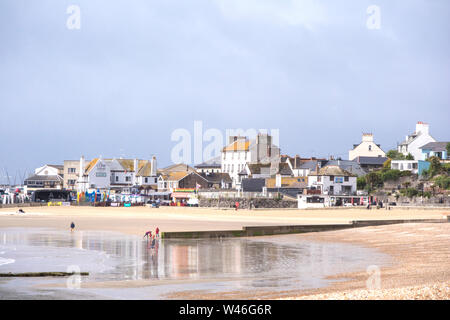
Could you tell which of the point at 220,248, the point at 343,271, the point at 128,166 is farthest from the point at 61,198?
the point at 343,271

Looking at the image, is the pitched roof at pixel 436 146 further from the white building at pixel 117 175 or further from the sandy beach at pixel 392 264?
the sandy beach at pixel 392 264

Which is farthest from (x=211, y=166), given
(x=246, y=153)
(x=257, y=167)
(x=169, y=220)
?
(x=169, y=220)

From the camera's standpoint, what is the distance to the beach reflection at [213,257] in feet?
73.6

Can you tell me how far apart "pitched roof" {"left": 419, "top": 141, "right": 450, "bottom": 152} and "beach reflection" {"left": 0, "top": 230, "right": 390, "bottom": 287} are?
68.6 metres

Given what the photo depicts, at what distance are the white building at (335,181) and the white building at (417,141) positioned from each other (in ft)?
60.5

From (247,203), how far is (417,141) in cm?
3316


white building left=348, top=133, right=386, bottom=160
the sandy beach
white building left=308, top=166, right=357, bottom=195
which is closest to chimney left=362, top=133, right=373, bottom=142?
white building left=348, top=133, right=386, bottom=160

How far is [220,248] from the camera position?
31.8 metres

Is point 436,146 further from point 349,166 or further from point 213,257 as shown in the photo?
point 213,257

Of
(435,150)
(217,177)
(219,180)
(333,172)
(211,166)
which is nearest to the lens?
(333,172)

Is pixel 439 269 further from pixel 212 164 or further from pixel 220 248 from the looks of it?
pixel 212 164

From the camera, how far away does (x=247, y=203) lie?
9056cm

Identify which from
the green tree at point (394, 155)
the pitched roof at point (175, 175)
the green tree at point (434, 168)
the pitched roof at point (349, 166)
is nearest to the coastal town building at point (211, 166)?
the pitched roof at point (175, 175)

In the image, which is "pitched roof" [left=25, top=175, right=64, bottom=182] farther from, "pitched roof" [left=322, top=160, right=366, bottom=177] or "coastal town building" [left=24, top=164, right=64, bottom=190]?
"pitched roof" [left=322, top=160, right=366, bottom=177]
